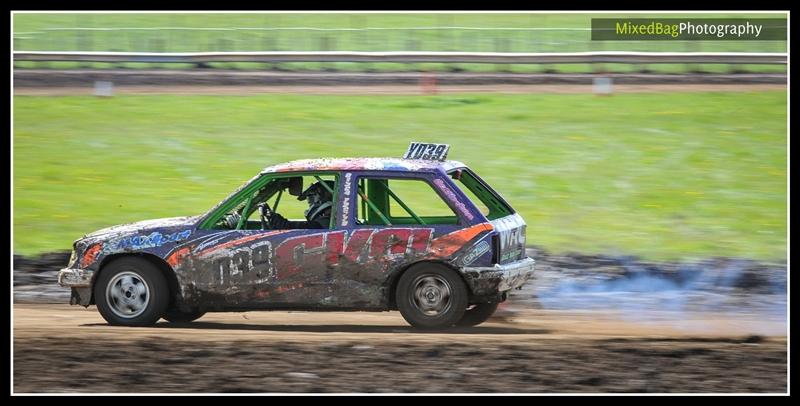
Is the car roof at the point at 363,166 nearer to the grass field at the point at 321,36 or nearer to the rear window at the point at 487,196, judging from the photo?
the rear window at the point at 487,196

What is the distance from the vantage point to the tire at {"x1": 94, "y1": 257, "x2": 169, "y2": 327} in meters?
10.8

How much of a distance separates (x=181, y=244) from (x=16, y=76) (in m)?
17.2

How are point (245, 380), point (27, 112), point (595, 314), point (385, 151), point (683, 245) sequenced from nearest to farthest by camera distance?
point (245, 380)
point (595, 314)
point (683, 245)
point (385, 151)
point (27, 112)

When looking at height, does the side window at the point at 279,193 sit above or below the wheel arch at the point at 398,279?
above

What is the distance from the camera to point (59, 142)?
21.5 meters

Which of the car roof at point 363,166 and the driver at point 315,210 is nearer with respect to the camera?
the car roof at point 363,166

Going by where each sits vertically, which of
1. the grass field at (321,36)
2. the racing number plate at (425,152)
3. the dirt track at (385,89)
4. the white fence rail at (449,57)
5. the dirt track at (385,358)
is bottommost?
the dirt track at (385,358)

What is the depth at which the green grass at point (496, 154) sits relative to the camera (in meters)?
17.2

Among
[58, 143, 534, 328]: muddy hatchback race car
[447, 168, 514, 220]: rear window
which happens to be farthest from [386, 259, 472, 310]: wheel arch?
[447, 168, 514, 220]: rear window

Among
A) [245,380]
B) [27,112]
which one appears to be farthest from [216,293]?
[27,112]

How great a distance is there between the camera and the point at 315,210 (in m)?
11.0

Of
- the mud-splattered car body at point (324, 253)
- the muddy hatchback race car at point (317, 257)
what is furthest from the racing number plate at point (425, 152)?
the mud-splattered car body at point (324, 253)

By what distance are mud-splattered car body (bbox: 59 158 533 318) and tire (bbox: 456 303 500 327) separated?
0.69 meters

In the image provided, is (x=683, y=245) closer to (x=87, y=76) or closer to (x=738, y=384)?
(x=738, y=384)
